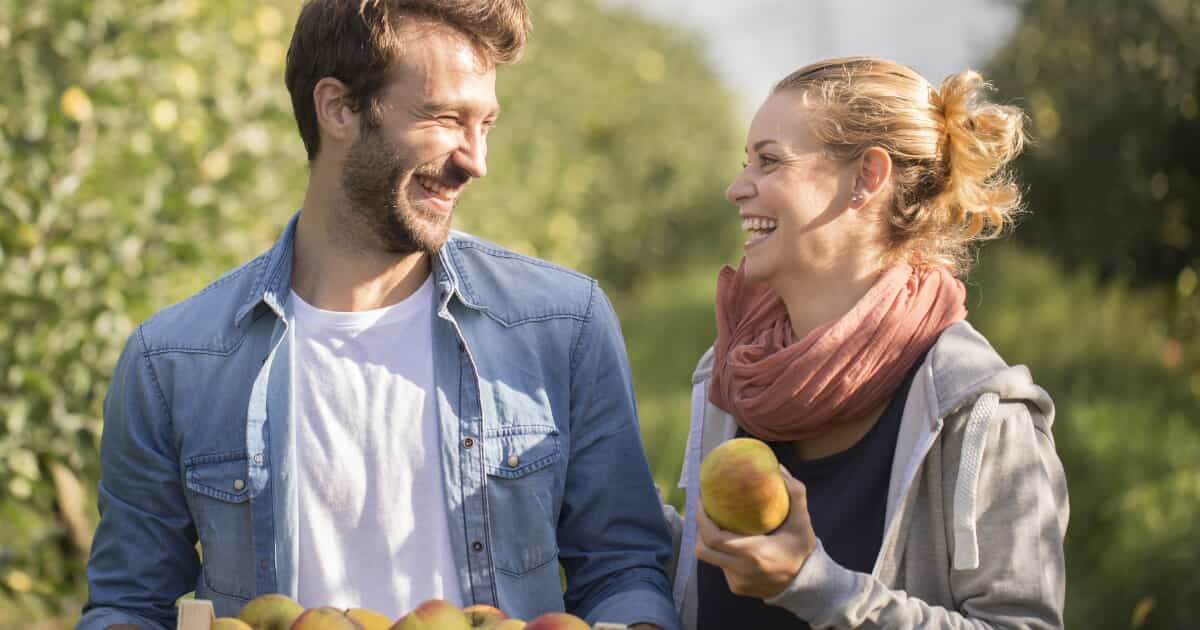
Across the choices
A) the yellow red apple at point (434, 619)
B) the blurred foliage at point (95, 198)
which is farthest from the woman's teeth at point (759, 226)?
the blurred foliage at point (95, 198)

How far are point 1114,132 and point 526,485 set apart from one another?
5.64m

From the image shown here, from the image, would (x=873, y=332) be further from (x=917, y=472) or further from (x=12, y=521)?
(x=12, y=521)

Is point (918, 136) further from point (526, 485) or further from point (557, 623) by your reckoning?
point (557, 623)

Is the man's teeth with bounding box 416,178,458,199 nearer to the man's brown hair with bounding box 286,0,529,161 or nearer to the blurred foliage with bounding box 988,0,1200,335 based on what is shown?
the man's brown hair with bounding box 286,0,529,161

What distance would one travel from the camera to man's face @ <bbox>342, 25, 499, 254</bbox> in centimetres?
252

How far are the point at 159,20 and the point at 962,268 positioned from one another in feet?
8.10

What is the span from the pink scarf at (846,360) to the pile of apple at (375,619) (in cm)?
55

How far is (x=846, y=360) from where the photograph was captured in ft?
7.65

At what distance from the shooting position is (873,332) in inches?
92.4

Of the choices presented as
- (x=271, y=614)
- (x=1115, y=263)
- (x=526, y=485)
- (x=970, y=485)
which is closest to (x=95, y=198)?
(x=526, y=485)

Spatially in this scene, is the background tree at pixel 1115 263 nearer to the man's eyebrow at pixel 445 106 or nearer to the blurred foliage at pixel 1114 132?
the blurred foliage at pixel 1114 132

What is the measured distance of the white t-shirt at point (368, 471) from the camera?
2461 mm

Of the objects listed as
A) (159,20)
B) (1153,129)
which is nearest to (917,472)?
(159,20)

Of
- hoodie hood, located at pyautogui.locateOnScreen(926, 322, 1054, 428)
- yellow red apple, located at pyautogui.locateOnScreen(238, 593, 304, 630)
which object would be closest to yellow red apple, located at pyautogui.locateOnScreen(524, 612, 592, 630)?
yellow red apple, located at pyautogui.locateOnScreen(238, 593, 304, 630)
